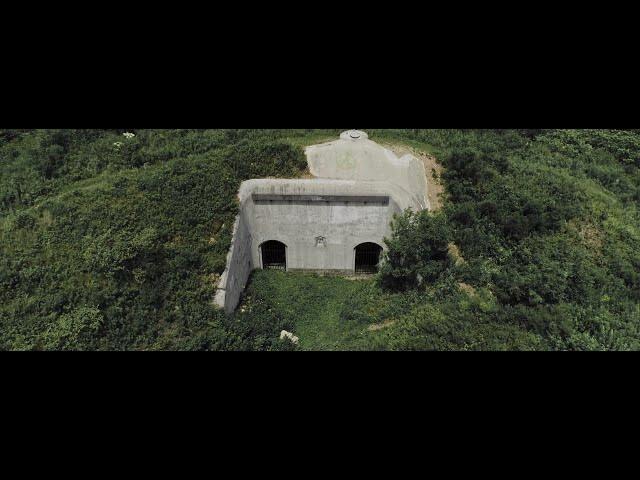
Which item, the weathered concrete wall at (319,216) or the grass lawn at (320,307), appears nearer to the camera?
the grass lawn at (320,307)

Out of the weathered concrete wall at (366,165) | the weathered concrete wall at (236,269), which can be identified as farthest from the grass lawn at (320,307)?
the weathered concrete wall at (366,165)

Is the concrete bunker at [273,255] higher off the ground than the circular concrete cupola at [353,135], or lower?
lower

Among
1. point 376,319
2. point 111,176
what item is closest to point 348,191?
point 376,319

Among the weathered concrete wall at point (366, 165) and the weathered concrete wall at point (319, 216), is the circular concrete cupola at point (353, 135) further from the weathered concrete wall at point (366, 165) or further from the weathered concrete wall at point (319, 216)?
the weathered concrete wall at point (319, 216)

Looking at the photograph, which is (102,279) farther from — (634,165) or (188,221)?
(634,165)

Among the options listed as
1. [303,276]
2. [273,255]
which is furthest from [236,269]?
[303,276]

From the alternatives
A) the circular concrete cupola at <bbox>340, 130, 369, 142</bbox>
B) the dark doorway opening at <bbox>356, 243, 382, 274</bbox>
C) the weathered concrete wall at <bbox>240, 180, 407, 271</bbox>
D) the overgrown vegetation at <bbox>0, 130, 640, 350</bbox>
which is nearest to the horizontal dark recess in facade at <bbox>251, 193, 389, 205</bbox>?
the weathered concrete wall at <bbox>240, 180, 407, 271</bbox>

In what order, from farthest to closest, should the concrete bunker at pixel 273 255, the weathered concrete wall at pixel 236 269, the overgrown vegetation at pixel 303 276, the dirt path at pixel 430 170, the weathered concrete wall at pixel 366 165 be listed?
the concrete bunker at pixel 273 255 < the weathered concrete wall at pixel 366 165 < the dirt path at pixel 430 170 < the weathered concrete wall at pixel 236 269 < the overgrown vegetation at pixel 303 276
